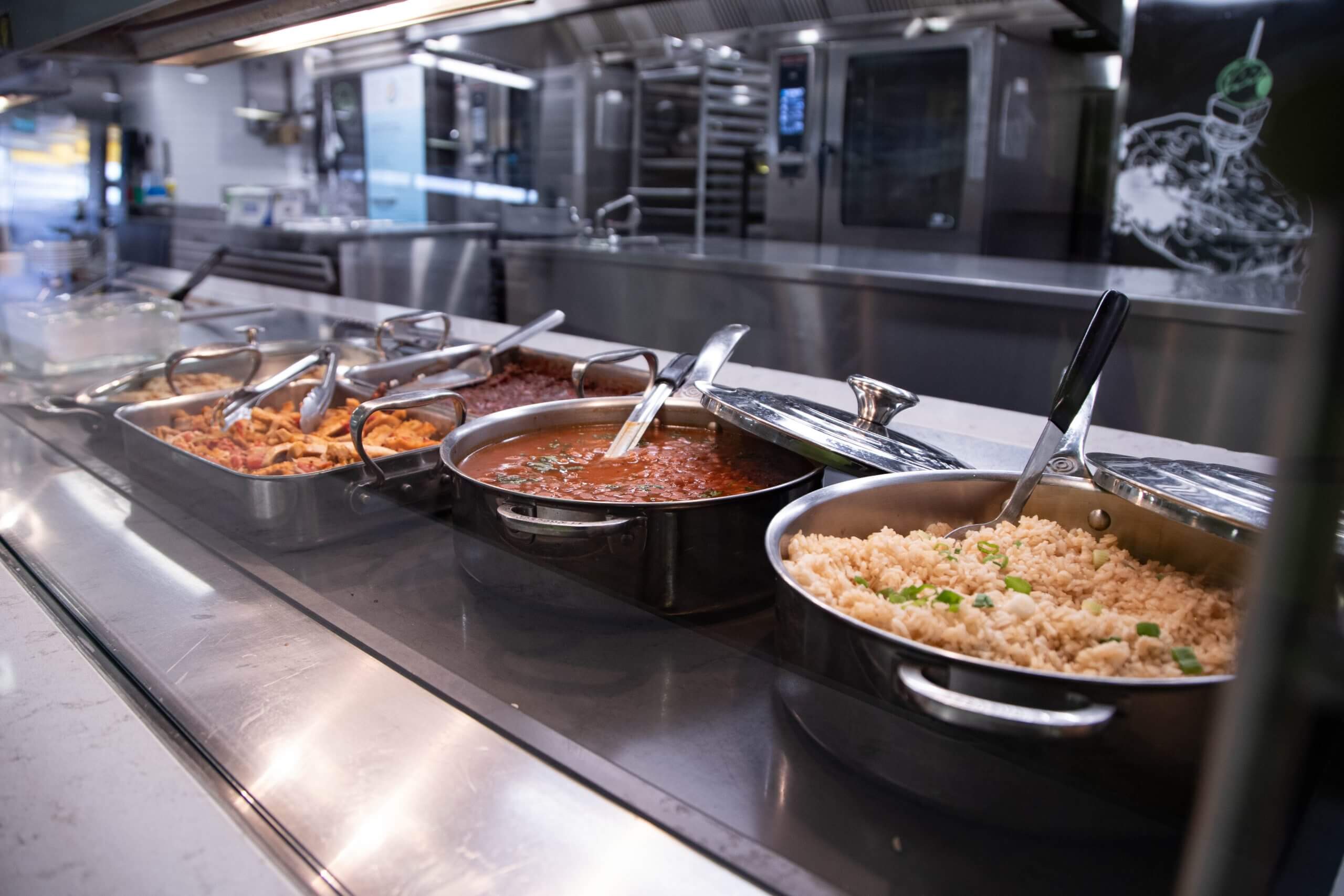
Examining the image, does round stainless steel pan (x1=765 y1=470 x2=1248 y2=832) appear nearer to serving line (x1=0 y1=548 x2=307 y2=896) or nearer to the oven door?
serving line (x1=0 y1=548 x2=307 y2=896)

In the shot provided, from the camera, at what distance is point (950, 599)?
1.93ft

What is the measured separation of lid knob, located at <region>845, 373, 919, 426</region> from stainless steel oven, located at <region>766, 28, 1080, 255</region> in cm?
328

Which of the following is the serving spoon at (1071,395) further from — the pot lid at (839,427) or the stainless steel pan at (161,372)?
the stainless steel pan at (161,372)

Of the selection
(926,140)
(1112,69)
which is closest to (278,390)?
(926,140)

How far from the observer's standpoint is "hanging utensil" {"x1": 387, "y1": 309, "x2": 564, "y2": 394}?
54.1 inches

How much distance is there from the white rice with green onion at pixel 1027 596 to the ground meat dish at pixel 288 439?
0.51m

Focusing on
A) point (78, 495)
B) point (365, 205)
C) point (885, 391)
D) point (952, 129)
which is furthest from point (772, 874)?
point (365, 205)

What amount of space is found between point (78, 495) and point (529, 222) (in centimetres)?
476

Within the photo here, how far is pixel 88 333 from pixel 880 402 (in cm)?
147

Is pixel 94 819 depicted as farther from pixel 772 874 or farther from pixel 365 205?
pixel 365 205

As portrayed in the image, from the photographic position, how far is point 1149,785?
0.46 meters

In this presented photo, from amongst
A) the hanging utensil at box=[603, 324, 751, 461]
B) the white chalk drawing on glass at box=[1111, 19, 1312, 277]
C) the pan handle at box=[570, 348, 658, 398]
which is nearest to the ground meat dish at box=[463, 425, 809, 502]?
the hanging utensil at box=[603, 324, 751, 461]

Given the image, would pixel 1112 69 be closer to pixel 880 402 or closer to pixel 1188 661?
pixel 880 402

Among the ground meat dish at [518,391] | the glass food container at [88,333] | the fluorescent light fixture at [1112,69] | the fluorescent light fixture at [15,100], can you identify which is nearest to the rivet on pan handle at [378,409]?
the ground meat dish at [518,391]
